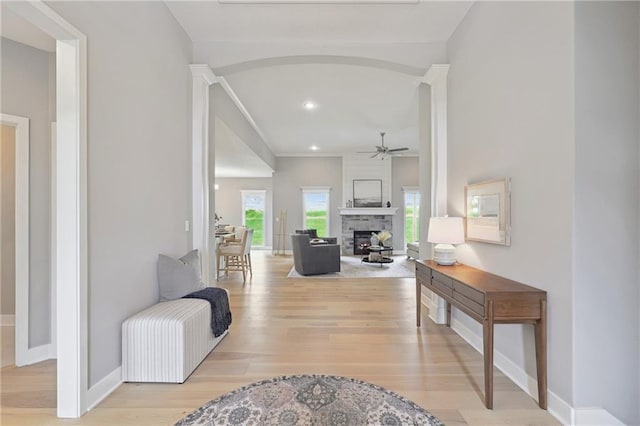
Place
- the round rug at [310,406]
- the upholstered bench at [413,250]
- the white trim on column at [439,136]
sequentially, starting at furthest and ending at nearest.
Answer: the upholstered bench at [413,250] < the white trim on column at [439,136] < the round rug at [310,406]

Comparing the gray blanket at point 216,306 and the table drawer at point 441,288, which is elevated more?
the table drawer at point 441,288

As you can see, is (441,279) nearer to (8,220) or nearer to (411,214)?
(8,220)

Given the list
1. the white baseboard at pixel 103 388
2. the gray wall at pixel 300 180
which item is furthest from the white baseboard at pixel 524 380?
the gray wall at pixel 300 180

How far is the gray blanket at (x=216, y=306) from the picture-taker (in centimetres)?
280

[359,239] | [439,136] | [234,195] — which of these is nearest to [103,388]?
[439,136]

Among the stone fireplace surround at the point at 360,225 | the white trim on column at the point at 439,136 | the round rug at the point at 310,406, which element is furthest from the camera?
the stone fireplace surround at the point at 360,225

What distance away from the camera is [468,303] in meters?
2.25

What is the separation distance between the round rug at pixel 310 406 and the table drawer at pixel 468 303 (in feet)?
2.37

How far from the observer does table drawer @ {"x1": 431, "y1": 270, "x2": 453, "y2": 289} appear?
260 cm

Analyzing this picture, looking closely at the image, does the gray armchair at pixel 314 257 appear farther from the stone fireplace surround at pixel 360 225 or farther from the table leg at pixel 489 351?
the table leg at pixel 489 351

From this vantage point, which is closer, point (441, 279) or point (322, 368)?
point (322, 368)

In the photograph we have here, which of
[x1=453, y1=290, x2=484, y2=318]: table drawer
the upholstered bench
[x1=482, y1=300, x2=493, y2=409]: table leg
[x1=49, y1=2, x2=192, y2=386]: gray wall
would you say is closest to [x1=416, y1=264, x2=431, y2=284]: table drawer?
[x1=453, y1=290, x2=484, y2=318]: table drawer

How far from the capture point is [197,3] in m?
2.91

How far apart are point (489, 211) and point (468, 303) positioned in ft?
2.72
